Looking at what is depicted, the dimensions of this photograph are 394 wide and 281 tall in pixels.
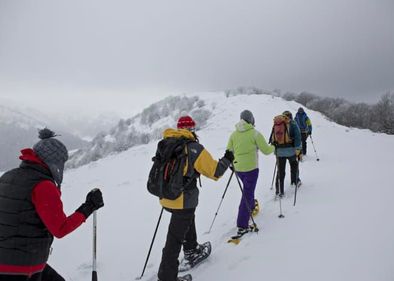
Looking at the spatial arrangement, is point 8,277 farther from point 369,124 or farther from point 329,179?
point 369,124

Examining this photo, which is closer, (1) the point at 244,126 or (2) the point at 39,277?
(2) the point at 39,277

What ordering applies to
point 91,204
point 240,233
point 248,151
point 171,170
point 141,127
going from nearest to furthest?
point 91,204
point 171,170
point 240,233
point 248,151
point 141,127

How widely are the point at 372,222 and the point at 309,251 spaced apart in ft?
5.40

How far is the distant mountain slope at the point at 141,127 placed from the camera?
144ft

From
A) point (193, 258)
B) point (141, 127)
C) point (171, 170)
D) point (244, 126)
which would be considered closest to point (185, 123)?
point (171, 170)

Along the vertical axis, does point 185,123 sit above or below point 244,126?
above

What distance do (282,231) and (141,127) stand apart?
45.3 m

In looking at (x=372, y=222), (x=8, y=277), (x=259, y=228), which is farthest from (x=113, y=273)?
(x=372, y=222)

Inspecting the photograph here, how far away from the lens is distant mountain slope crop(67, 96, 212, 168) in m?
43.9

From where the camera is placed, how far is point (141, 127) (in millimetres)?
50438

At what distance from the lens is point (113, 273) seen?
270 inches

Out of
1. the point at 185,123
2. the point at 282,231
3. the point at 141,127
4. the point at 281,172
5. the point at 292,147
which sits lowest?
the point at 141,127

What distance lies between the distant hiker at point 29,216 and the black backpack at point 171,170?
1515mm

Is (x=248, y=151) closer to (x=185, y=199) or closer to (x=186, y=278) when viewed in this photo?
(x=185, y=199)
